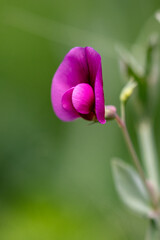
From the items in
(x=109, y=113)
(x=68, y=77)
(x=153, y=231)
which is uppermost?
(x=68, y=77)

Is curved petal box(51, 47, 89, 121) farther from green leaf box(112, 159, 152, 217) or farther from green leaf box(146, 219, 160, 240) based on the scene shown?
green leaf box(146, 219, 160, 240)

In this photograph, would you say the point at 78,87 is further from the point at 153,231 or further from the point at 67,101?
the point at 153,231

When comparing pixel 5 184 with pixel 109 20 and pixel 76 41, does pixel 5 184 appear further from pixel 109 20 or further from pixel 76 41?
pixel 109 20

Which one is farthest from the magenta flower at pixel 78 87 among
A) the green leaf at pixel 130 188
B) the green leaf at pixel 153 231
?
the green leaf at pixel 153 231

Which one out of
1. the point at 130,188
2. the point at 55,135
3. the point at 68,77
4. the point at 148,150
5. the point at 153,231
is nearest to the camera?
the point at 68,77

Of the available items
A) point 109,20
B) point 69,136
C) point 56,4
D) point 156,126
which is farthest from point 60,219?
point 56,4

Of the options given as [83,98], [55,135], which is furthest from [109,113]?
[55,135]

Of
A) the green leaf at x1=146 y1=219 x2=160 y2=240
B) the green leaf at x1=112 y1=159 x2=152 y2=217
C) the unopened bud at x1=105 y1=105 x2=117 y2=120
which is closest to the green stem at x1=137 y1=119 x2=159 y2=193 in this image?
the green leaf at x1=112 y1=159 x2=152 y2=217

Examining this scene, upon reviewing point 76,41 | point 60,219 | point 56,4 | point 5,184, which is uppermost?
point 56,4
